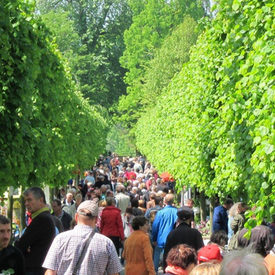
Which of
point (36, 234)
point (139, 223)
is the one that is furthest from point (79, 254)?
point (139, 223)

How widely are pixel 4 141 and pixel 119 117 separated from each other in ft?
192

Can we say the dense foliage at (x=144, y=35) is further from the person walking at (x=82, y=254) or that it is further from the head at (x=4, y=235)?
the person walking at (x=82, y=254)

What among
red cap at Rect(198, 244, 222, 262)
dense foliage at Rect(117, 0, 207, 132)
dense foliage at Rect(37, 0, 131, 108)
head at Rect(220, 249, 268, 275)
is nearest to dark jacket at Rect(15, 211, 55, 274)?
red cap at Rect(198, 244, 222, 262)

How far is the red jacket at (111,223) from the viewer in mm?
15992

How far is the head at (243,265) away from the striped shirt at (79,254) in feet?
9.88

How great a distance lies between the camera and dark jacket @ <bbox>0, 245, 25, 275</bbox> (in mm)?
7570

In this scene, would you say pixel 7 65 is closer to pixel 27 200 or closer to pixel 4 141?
pixel 4 141

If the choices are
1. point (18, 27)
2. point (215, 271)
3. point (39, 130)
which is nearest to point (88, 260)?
point (215, 271)

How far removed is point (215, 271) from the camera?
4926 millimetres

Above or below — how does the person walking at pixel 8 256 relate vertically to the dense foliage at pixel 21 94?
below

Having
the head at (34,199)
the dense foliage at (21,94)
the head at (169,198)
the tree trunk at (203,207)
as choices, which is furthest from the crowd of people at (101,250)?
the tree trunk at (203,207)

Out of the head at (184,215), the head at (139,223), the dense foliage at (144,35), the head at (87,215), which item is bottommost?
the head at (139,223)

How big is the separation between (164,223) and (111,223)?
2.23 meters

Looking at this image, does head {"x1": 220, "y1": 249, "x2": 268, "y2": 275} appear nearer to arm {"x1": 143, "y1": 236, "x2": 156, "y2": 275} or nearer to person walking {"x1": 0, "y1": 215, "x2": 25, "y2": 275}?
person walking {"x1": 0, "y1": 215, "x2": 25, "y2": 275}
